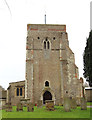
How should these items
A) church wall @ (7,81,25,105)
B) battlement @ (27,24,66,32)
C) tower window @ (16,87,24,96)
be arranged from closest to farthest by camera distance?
church wall @ (7,81,25,105) < tower window @ (16,87,24,96) < battlement @ (27,24,66,32)

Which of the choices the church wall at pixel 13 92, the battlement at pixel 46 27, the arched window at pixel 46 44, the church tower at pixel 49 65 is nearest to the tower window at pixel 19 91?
the church wall at pixel 13 92

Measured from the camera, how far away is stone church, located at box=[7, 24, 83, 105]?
26.9 metres

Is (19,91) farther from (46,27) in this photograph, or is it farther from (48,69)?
(46,27)

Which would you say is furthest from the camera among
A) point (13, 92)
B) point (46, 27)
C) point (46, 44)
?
point (46, 27)

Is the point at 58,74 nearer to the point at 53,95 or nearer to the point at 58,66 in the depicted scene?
the point at 58,66

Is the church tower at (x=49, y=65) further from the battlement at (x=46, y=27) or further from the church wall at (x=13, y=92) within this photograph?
the church wall at (x=13, y=92)

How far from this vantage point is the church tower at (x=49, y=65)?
2692cm

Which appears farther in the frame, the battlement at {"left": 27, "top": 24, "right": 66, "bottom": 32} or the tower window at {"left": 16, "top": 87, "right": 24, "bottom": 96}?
the battlement at {"left": 27, "top": 24, "right": 66, "bottom": 32}

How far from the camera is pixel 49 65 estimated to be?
28.1 m

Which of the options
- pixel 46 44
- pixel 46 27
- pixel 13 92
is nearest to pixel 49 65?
pixel 46 44

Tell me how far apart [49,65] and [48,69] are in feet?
2.36

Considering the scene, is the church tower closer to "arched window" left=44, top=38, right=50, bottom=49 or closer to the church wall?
"arched window" left=44, top=38, right=50, bottom=49

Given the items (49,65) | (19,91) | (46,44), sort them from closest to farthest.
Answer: (49,65)
(46,44)
(19,91)

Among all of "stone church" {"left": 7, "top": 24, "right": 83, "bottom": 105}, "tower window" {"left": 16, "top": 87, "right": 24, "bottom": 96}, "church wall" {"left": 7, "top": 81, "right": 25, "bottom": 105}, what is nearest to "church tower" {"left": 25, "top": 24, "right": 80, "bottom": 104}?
"stone church" {"left": 7, "top": 24, "right": 83, "bottom": 105}
